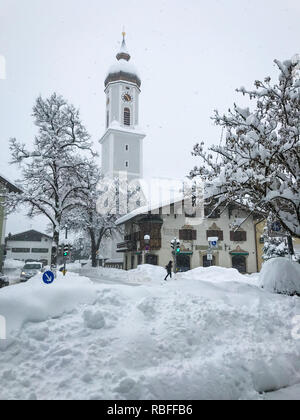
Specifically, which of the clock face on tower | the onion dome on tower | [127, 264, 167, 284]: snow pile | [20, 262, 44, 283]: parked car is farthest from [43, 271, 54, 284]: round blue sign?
the onion dome on tower

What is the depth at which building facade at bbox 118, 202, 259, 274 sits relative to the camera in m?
28.2

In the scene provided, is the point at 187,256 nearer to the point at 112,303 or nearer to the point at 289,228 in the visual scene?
the point at 289,228

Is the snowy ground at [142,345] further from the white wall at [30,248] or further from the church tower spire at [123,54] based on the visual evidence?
the white wall at [30,248]

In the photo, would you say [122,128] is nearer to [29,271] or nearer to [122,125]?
[122,125]

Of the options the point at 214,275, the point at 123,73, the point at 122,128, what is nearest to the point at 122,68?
the point at 123,73

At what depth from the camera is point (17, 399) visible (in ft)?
12.3

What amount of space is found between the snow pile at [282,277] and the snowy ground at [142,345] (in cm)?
143

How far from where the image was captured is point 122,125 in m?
52.6

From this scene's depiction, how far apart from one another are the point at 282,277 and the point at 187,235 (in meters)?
20.4

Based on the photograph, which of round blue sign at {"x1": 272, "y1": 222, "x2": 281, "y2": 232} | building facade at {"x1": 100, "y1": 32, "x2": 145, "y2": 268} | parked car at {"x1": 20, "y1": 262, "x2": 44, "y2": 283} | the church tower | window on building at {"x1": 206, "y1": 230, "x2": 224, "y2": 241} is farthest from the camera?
the church tower

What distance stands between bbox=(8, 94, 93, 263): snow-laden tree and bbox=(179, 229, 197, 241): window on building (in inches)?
457

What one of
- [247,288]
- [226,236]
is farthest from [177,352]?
[226,236]

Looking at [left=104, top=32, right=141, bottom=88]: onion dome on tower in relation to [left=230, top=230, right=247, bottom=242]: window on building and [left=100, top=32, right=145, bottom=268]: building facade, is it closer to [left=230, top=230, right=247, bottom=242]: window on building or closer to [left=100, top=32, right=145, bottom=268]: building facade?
[left=100, top=32, right=145, bottom=268]: building facade

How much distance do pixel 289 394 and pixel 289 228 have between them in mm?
5223
